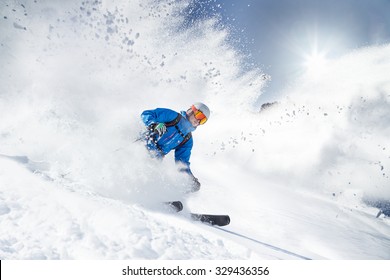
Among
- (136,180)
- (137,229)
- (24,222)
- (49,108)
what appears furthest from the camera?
(49,108)

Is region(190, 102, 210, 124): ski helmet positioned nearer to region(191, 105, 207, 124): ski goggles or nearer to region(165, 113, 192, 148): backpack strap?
region(191, 105, 207, 124): ski goggles

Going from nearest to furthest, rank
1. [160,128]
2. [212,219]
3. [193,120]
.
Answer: [212,219], [160,128], [193,120]

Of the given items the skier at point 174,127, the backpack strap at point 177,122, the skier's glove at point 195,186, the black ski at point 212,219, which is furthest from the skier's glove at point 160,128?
the black ski at point 212,219

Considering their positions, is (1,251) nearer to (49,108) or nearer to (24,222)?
(24,222)

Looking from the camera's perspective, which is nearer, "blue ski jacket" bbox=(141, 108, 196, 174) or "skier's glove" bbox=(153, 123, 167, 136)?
"skier's glove" bbox=(153, 123, 167, 136)

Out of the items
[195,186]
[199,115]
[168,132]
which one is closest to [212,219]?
[195,186]

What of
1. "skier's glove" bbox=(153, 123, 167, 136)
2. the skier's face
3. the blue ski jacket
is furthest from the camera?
the skier's face

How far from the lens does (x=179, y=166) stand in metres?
6.89

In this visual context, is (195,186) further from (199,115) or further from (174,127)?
(199,115)

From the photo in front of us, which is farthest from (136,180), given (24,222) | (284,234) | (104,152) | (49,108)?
(49,108)

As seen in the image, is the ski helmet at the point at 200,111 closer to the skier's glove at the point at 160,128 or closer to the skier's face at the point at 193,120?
the skier's face at the point at 193,120

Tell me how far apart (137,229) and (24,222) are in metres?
1.25

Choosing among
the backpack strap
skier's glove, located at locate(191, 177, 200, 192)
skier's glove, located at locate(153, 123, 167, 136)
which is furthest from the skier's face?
skier's glove, located at locate(191, 177, 200, 192)

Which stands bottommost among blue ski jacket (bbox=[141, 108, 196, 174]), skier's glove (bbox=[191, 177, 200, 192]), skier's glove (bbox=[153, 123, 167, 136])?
skier's glove (bbox=[191, 177, 200, 192])
